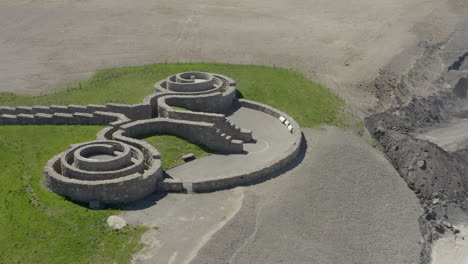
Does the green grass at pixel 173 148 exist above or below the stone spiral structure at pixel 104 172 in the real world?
below

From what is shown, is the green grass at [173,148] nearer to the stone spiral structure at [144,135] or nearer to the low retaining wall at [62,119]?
the stone spiral structure at [144,135]

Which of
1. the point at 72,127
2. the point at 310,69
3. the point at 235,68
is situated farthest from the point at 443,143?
the point at 72,127

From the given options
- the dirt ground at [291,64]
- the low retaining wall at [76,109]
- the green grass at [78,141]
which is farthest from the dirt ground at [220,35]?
the low retaining wall at [76,109]

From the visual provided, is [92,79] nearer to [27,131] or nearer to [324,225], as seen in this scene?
[27,131]

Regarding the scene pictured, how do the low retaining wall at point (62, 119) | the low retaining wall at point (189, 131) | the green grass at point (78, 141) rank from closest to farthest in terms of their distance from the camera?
the green grass at point (78, 141), the low retaining wall at point (189, 131), the low retaining wall at point (62, 119)

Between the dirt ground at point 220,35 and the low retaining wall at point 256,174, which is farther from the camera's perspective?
the dirt ground at point 220,35

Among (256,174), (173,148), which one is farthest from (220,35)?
(256,174)
